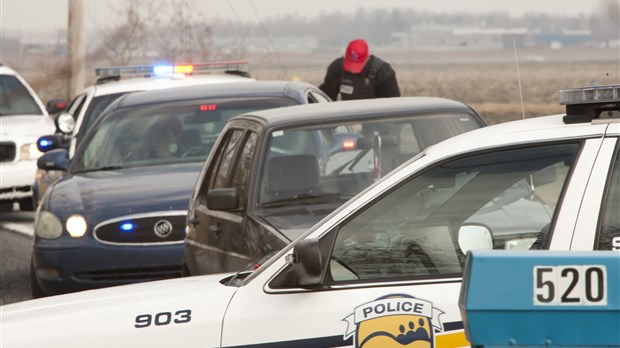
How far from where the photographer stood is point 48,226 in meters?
9.82

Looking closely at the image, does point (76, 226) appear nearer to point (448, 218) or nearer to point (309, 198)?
point (309, 198)

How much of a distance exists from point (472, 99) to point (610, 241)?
2237 inches

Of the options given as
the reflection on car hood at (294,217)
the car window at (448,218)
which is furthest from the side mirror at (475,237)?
the reflection on car hood at (294,217)

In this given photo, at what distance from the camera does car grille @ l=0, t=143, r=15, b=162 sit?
1611 centimetres

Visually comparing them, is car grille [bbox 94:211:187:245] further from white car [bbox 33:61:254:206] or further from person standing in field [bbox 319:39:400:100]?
person standing in field [bbox 319:39:400:100]

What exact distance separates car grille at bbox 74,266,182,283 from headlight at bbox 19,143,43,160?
672cm

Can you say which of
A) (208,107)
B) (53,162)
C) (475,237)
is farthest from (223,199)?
(53,162)

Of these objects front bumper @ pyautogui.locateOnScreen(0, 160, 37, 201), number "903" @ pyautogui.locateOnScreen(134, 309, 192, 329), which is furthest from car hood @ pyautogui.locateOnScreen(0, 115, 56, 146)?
number "903" @ pyautogui.locateOnScreen(134, 309, 192, 329)

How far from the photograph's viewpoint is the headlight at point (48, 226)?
9750mm

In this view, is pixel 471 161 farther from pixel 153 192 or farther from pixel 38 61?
pixel 38 61

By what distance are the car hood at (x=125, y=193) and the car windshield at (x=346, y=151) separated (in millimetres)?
1723

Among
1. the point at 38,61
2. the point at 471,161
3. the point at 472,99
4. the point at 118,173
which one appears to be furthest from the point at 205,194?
the point at 472,99

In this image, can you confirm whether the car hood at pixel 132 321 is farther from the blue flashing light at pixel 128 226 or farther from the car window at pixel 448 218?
the blue flashing light at pixel 128 226

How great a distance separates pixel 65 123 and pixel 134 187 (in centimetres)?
411
